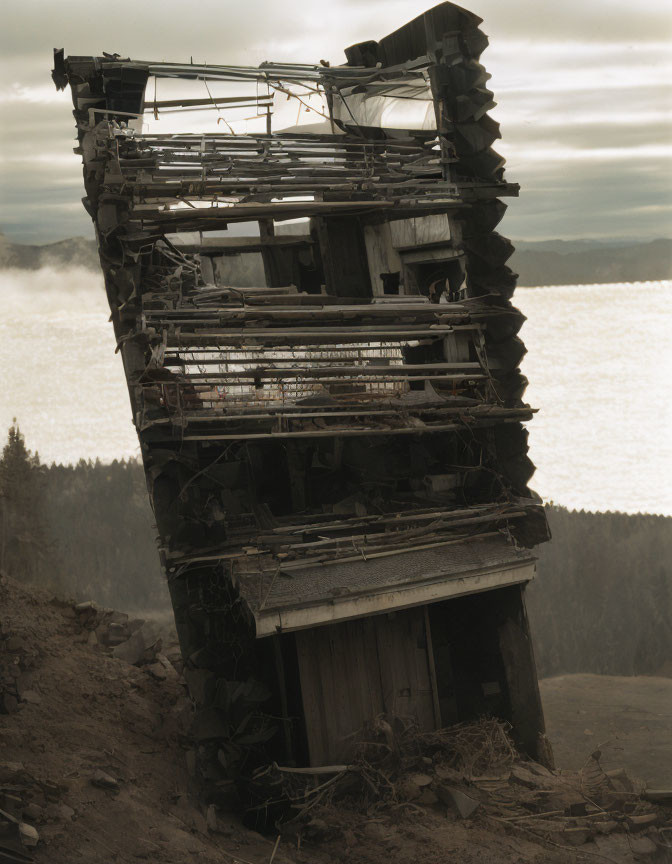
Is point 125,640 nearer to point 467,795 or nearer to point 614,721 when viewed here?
point 467,795

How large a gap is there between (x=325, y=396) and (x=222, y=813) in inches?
212

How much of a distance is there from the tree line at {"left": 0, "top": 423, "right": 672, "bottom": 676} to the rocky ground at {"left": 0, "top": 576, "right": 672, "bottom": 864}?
8.36 metres

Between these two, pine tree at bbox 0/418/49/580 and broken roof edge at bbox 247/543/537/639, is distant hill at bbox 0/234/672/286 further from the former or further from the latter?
broken roof edge at bbox 247/543/537/639

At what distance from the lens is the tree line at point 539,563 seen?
21.2 m

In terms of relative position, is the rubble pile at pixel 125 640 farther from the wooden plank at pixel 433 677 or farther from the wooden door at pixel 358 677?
the wooden plank at pixel 433 677

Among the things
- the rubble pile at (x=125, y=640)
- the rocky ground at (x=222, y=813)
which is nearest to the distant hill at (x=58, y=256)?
the rubble pile at (x=125, y=640)

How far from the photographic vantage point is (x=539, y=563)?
22969 mm

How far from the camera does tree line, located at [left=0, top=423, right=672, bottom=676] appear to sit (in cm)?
2125

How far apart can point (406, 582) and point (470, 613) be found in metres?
2.68

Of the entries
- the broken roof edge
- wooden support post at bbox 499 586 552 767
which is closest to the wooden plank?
wooden support post at bbox 499 586 552 767

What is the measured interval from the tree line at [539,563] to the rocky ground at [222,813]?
8364 mm

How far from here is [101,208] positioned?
12141 mm

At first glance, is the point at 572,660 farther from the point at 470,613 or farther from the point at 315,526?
the point at 315,526

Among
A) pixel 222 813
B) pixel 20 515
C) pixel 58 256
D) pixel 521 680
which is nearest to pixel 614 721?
pixel 521 680
